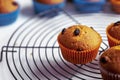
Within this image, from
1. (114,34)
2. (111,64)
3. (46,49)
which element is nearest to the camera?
(111,64)

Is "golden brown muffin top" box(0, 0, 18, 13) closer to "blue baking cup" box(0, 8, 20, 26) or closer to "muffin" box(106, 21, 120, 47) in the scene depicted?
"blue baking cup" box(0, 8, 20, 26)

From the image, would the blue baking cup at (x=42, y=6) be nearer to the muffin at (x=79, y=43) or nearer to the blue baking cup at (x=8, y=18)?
the blue baking cup at (x=8, y=18)

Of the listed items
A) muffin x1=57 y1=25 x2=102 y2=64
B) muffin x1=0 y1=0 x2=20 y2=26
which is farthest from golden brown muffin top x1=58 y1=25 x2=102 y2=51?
muffin x1=0 y1=0 x2=20 y2=26

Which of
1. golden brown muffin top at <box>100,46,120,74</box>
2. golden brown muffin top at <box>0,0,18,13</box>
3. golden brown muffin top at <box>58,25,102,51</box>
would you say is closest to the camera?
golden brown muffin top at <box>100,46,120,74</box>

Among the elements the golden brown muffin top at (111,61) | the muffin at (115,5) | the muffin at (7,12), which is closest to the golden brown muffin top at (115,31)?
the golden brown muffin top at (111,61)

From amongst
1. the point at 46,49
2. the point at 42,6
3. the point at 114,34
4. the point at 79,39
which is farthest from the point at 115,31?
the point at 42,6

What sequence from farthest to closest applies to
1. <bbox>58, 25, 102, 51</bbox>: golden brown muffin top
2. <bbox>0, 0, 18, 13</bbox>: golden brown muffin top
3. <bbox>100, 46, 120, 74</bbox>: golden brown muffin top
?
<bbox>0, 0, 18, 13</bbox>: golden brown muffin top → <bbox>58, 25, 102, 51</bbox>: golden brown muffin top → <bbox>100, 46, 120, 74</bbox>: golden brown muffin top

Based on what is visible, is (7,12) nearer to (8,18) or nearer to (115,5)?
(8,18)
